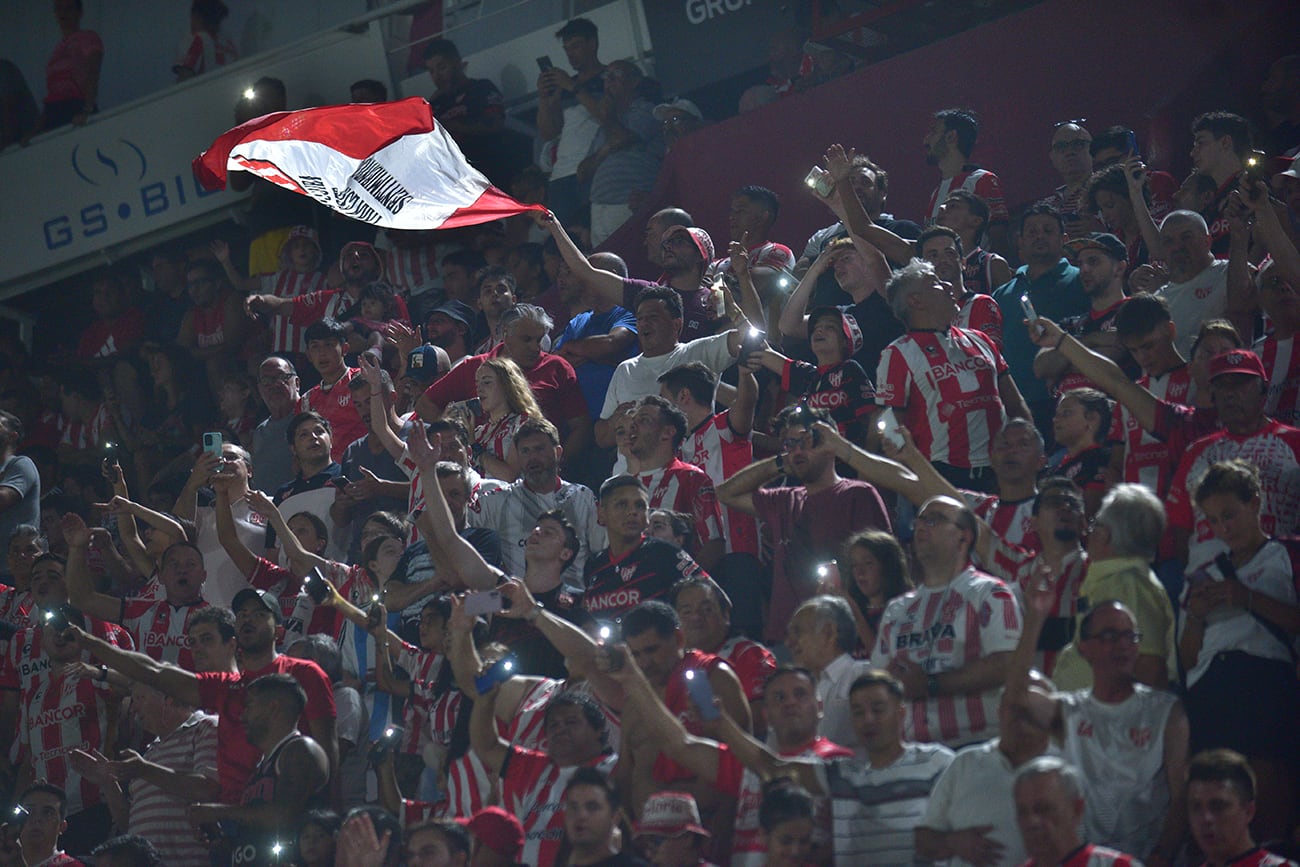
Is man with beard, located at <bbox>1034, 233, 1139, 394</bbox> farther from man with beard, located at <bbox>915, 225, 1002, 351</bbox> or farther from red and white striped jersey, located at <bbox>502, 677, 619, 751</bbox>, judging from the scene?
red and white striped jersey, located at <bbox>502, 677, 619, 751</bbox>

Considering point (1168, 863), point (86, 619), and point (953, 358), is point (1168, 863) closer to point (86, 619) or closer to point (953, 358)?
point (953, 358)

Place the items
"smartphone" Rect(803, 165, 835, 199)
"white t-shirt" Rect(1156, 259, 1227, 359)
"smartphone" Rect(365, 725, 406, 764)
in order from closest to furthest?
1. "smartphone" Rect(365, 725, 406, 764)
2. "white t-shirt" Rect(1156, 259, 1227, 359)
3. "smartphone" Rect(803, 165, 835, 199)

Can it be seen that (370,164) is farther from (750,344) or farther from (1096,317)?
(1096,317)

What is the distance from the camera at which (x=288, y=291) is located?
13.4m

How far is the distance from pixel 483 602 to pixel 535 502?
1.69m

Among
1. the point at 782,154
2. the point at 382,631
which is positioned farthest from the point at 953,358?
the point at 782,154

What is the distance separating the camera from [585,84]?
13.5 m

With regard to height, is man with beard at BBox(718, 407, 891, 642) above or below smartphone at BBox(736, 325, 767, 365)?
below

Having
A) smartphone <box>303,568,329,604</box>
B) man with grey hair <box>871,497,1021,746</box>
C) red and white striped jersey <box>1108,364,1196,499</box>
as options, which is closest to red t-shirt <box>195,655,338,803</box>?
smartphone <box>303,568,329,604</box>

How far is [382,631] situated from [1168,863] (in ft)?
12.5

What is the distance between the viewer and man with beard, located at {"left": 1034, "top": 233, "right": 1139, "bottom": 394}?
8469mm

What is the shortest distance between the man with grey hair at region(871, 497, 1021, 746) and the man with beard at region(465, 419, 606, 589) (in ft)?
8.19

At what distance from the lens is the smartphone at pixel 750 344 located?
346 inches

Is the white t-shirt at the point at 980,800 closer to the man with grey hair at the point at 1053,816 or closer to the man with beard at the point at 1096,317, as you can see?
the man with grey hair at the point at 1053,816
